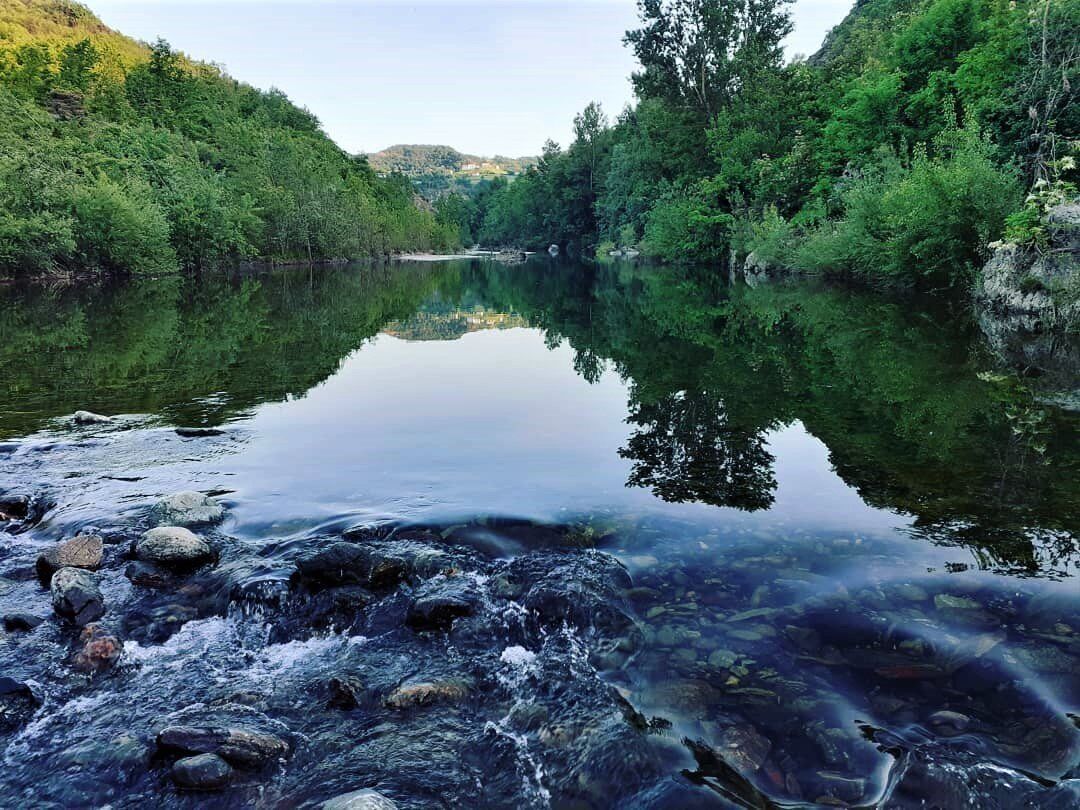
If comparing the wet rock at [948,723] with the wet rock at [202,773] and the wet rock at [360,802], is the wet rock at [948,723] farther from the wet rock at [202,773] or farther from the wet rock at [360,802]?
the wet rock at [202,773]

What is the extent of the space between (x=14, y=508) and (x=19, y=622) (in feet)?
9.37

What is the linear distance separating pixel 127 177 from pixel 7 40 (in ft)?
272

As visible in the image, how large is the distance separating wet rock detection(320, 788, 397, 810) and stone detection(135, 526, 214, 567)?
3.46m

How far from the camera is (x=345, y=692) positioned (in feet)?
14.5

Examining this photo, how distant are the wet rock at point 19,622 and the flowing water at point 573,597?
16 cm

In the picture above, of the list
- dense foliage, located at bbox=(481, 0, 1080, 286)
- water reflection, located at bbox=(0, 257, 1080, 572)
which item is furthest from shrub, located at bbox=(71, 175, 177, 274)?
dense foliage, located at bbox=(481, 0, 1080, 286)


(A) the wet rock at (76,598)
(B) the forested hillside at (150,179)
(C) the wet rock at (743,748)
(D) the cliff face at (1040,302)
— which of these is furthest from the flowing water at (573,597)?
(B) the forested hillside at (150,179)

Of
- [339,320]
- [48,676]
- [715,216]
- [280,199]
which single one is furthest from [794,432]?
[280,199]

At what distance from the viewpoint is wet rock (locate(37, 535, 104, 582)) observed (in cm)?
610

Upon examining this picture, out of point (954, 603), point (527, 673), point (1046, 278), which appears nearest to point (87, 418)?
point (527, 673)

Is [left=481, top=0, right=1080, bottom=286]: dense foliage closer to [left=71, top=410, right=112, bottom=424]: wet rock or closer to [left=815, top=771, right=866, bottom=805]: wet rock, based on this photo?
[left=815, top=771, right=866, bottom=805]: wet rock

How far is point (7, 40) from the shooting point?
101938 millimetres

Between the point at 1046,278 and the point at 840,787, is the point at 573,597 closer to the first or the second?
the point at 840,787

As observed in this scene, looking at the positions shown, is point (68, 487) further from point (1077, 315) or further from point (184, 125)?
point (184, 125)
